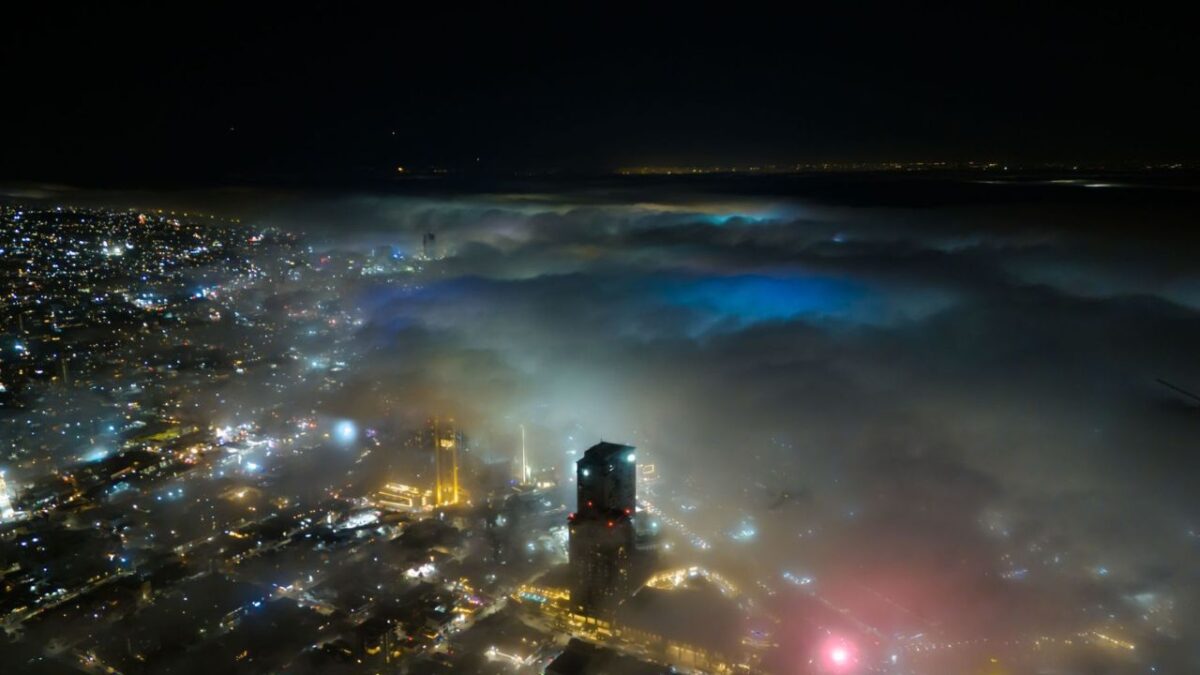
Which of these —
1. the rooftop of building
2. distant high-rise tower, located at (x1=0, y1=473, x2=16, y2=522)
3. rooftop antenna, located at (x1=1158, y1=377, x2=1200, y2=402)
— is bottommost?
distant high-rise tower, located at (x1=0, y1=473, x2=16, y2=522)

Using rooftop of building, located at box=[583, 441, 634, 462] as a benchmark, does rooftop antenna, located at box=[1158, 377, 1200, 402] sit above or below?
above

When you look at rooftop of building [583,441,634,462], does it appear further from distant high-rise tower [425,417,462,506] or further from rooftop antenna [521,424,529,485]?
distant high-rise tower [425,417,462,506]

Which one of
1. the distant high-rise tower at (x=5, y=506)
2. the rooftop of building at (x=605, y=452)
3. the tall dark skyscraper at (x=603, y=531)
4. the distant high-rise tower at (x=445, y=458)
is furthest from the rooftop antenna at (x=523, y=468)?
the distant high-rise tower at (x=5, y=506)

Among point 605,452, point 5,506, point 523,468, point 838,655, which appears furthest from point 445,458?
point 838,655

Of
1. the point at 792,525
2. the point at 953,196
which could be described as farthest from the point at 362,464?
the point at 953,196

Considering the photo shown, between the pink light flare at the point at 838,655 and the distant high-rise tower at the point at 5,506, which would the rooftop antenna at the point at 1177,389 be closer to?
the pink light flare at the point at 838,655

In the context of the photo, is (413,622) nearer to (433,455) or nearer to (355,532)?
(355,532)

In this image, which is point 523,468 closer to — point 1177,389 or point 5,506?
point 5,506

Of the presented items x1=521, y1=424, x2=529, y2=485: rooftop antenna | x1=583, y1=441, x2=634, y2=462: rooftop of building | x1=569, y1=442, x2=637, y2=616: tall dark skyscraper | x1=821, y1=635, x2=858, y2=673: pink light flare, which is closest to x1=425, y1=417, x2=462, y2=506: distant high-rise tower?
x1=521, y1=424, x2=529, y2=485: rooftop antenna
